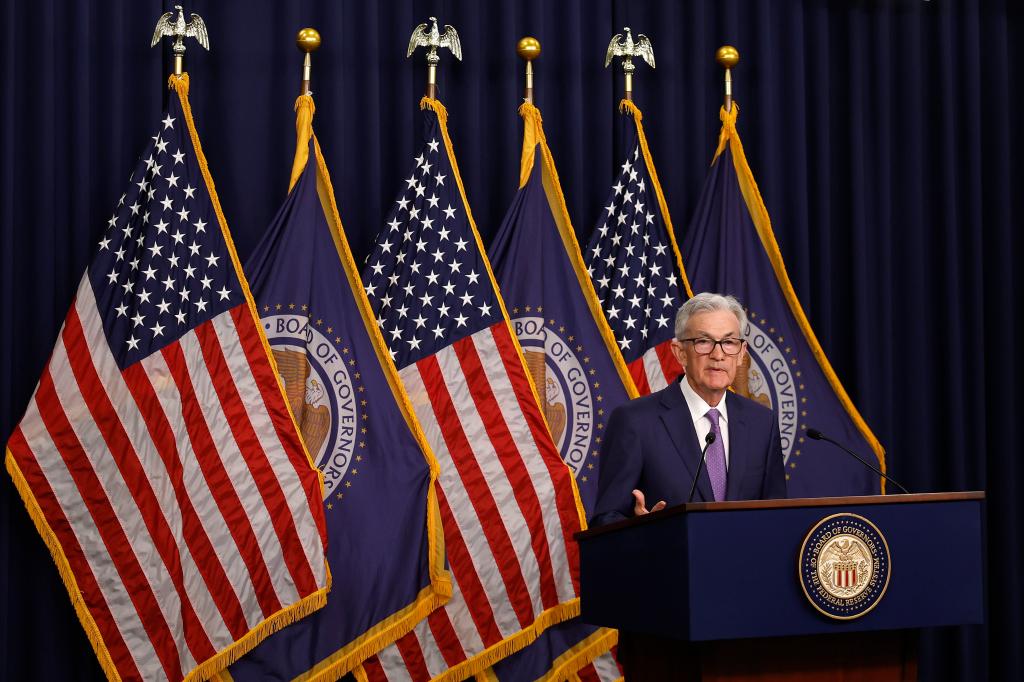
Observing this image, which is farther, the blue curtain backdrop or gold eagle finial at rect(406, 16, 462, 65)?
gold eagle finial at rect(406, 16, 462, 65)

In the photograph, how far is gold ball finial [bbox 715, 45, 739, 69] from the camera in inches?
209

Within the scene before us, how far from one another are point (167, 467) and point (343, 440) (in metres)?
0.66

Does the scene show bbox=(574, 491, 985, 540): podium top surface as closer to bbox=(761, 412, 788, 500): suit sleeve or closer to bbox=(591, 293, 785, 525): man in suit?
bbox=(591, 293, 785, 525): man in suit

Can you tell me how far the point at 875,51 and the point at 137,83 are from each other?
3.33 meters

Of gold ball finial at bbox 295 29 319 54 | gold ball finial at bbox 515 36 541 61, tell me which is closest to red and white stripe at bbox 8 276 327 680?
gold ball finial at bbox 295 29 319 54

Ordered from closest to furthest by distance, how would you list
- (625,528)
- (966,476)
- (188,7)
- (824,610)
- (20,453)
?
(824,610), (625,528), (20,453), (188,7), (966,476)

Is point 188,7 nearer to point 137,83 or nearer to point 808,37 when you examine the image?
point 137,83

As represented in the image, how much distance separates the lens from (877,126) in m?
5.61

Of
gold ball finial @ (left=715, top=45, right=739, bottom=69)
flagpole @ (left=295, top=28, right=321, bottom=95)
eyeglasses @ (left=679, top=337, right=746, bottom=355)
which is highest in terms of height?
gold ball finial @ (left=715, top=45, right=739, bottom=69)

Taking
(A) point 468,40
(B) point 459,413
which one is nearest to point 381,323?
(B) point 459,413

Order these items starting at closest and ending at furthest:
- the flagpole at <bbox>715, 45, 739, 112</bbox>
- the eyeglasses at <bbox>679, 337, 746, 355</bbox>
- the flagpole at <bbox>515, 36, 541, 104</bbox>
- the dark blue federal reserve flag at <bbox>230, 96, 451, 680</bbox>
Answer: the eyeglasses at <bbox>679, 337, 746, 355</bbox>
the dark blue federal reserve flag at <bbox>230, 96, 451, 680</bbox>
the flagpole at <bbox>515, 36, 541, 104</bbox>
the flagpole at <bbox>715, 45, 739, 112</bbox>

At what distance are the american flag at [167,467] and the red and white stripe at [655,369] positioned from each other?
1398 mm

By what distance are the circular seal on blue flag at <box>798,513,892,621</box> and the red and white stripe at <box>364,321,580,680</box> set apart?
2107 millimetres

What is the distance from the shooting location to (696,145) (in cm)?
538
